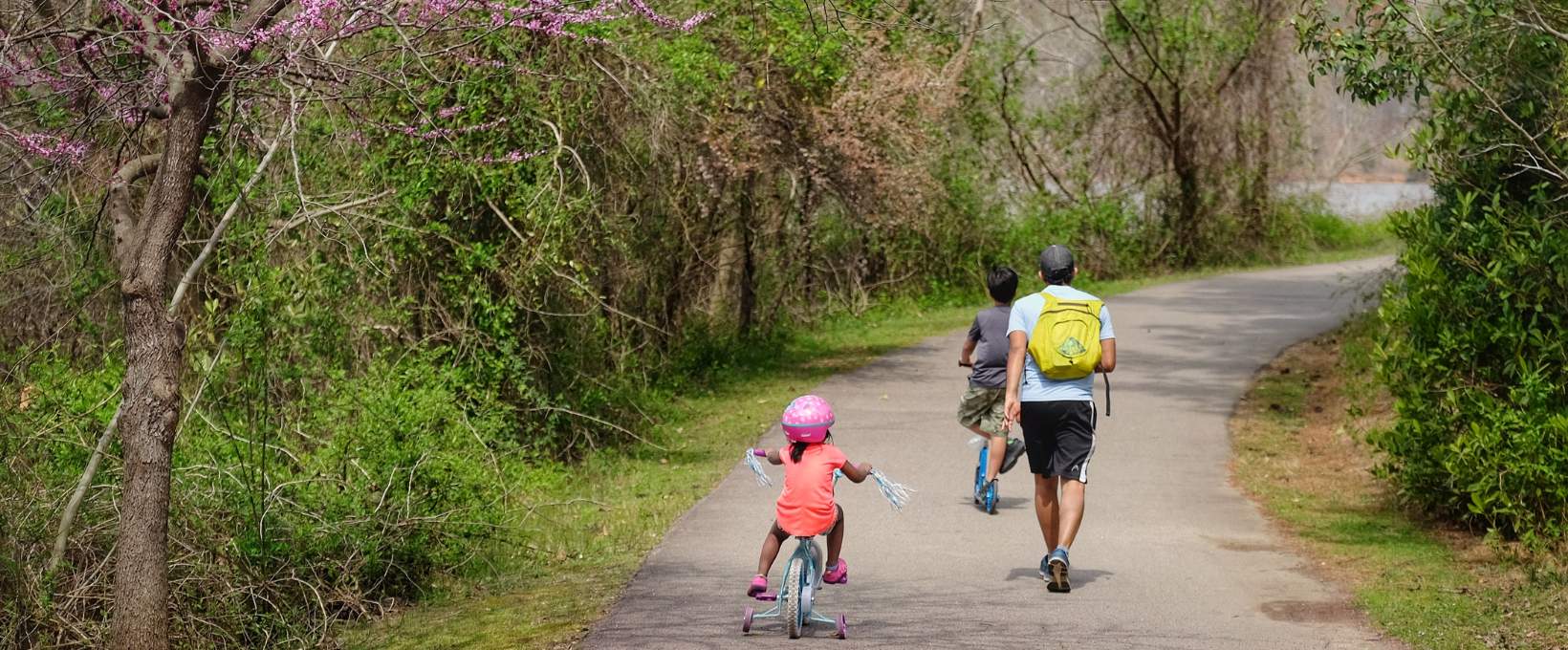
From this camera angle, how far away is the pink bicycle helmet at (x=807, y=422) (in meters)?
7.30

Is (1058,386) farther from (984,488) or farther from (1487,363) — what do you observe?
(1487,363)

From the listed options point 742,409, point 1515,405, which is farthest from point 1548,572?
point 742,409

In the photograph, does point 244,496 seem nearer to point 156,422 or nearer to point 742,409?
point 156,422

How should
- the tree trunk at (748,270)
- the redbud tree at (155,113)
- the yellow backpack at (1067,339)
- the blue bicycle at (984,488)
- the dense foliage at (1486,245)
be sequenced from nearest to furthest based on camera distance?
the redbud tree at (155,113) → the yellow backpack at (1067,339) → the dense foliage at (1486,245) → the blue bicycle at (984,488) → the tree trunk at (748,270)

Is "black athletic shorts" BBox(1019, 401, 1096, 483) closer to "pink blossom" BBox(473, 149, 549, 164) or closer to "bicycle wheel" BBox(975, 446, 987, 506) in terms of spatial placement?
"bicycle wheel" BBox(975, 446, 987, 506)

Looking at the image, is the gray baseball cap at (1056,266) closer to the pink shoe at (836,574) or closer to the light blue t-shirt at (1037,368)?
the light blue t-shirt at (1037,368)

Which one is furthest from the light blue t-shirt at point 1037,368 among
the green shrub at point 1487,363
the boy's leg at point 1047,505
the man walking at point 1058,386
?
the green shrub at point 1487,363

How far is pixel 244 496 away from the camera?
29.2 feet

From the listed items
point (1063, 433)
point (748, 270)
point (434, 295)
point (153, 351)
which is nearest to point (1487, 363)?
point (1063, 433)

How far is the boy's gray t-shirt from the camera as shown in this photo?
34.7ft

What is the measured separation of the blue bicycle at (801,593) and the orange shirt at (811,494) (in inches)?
2.5

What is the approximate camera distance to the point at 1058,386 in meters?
8.52

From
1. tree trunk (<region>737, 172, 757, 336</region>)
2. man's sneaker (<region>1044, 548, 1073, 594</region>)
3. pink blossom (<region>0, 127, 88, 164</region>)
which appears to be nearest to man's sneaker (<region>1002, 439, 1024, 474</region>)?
man's sneaker (<region>1044, 548, 1073, 594</region>)

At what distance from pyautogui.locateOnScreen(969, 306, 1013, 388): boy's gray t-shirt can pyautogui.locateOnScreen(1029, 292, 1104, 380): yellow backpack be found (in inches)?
79.2
